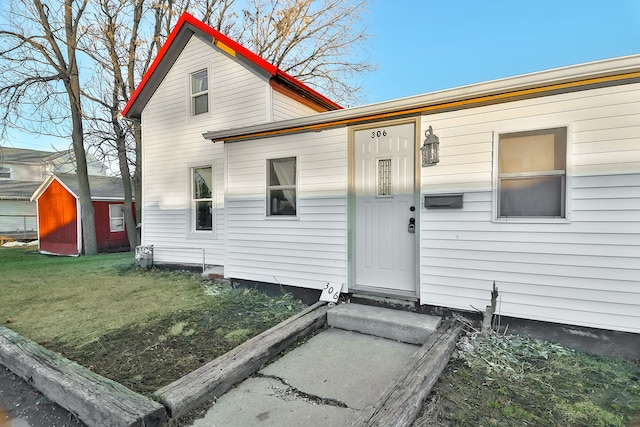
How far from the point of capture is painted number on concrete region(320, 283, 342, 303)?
176 inches

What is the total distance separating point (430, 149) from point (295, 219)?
219 centimetres

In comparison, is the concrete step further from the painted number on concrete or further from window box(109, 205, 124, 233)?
window box(109, 205, 124, 233)

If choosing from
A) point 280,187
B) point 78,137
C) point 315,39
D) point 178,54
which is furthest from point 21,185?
point 280,187

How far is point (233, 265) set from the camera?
18.6 feet

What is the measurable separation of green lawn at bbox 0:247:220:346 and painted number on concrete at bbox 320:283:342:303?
2.00 m

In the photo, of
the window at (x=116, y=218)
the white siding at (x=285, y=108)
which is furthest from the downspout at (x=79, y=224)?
the white siding at (x=285, y=108)

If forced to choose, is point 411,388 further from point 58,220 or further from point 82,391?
point 58,220

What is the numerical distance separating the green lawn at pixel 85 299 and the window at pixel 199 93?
3.93 metres

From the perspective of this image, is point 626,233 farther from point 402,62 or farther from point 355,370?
point 402,62

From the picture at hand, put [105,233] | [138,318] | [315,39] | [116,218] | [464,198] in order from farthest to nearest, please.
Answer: [315,39] < [116,218] < [105,233] < [138,318] < [464,198]

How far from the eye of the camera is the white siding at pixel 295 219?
4613 millimetres

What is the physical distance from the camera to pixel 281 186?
205 inches

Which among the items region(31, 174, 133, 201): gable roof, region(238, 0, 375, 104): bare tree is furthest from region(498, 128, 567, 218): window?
region(31, 174, 133, 201): gable roof

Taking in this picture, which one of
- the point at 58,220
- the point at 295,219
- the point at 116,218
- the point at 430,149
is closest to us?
the point at 430,149
